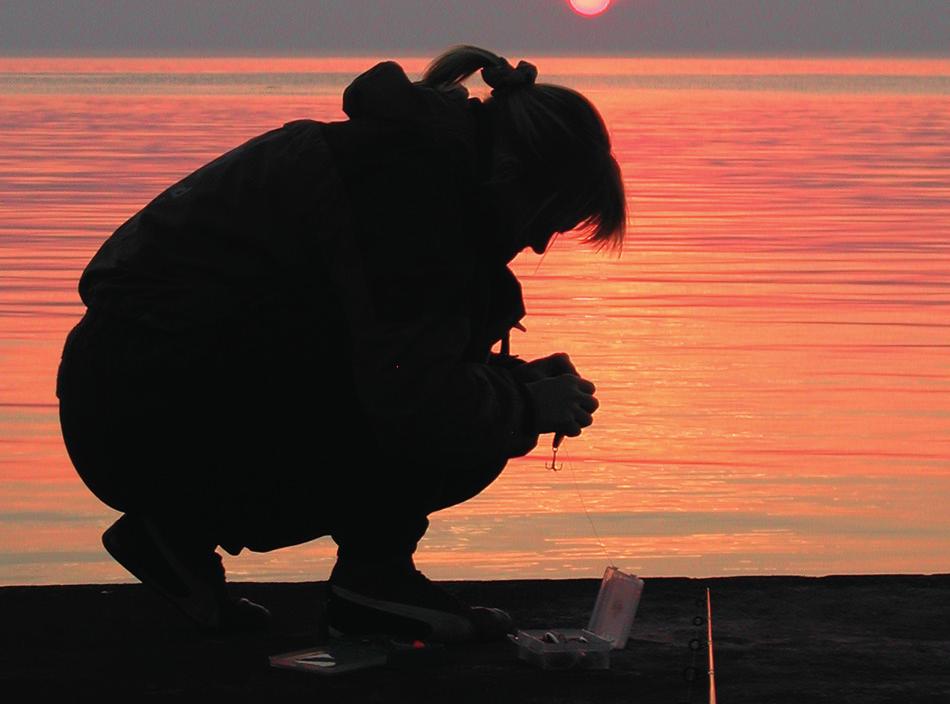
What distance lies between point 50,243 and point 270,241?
474 inches

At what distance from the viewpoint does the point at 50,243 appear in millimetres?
16094

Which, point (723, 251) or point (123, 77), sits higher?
point (123, 77)

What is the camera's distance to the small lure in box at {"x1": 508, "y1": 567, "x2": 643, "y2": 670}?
4.46 metres

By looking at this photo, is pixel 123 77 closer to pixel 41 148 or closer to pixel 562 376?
pixel 41 148

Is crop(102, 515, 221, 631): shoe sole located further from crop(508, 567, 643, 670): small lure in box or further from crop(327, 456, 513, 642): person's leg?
crop(508, 567, 643, 670): small lure in box

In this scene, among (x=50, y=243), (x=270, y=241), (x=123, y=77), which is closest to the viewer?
(x=270, y=241)

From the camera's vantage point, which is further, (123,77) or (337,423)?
(123,77)

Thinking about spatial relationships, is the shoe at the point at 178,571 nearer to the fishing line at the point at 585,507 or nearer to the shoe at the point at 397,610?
the shoe at the point at 397,610

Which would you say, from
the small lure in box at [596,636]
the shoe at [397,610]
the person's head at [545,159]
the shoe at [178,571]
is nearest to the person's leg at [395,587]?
the shoe at [397,610]

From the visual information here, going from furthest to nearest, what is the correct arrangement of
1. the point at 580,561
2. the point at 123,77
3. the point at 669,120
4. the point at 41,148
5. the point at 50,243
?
the point at 123,77, the point at 669,120, the point at 41,148, the point at 50,243, the point at 580,561

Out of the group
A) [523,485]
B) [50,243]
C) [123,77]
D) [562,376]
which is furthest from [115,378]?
[123,77]

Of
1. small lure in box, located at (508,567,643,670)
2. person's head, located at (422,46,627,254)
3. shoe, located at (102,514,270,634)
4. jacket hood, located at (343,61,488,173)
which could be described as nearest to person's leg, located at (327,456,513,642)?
small lure in box, located at (508,567,643,670)

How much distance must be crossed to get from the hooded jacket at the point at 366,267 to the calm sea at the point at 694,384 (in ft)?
0.99

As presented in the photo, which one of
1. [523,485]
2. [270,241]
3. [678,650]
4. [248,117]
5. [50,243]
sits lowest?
[678,650]
